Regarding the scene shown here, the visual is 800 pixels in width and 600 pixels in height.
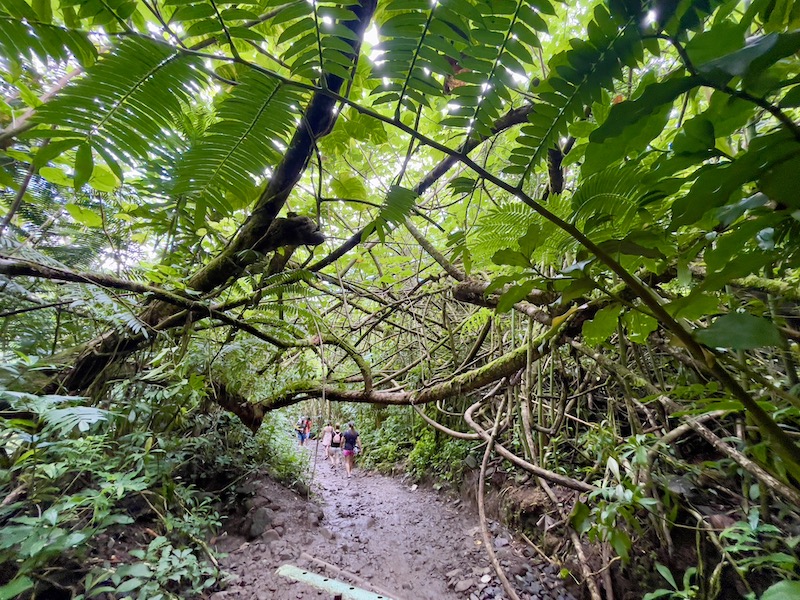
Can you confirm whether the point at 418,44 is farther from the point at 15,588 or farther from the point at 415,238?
the point at 15,588

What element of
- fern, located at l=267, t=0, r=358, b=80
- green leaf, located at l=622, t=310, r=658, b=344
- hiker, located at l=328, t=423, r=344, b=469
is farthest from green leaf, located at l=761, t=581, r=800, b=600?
hiker, located at l=328, t=423, r=344, b=469

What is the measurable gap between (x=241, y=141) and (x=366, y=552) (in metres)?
3.06

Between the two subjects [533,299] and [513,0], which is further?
[533,299]

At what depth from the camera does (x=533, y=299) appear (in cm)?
123

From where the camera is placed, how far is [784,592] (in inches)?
17.9

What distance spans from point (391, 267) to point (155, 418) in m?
2.01

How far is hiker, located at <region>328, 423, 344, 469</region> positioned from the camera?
529 cm

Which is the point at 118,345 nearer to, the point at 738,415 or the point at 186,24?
the point at 186,24

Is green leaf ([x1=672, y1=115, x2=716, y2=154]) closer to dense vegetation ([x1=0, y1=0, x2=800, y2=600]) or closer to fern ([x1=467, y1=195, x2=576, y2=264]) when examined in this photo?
dense vegetation ([x1=0, y1=0, x2=800, y2=600])

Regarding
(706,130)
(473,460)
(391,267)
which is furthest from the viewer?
(473,460)

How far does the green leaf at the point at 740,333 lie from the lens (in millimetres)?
311

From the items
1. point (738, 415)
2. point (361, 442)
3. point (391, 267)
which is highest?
point (391, 267)

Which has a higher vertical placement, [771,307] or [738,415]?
[771,307]

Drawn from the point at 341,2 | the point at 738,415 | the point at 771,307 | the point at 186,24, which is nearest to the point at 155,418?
the point at 186,24
